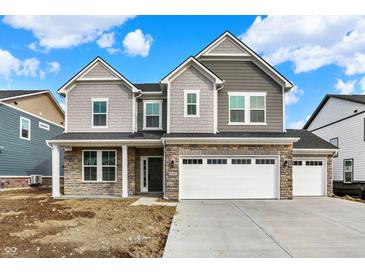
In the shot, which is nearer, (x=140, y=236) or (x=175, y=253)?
(x=175, y=253)

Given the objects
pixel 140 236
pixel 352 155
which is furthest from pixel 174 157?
pixel 352 155

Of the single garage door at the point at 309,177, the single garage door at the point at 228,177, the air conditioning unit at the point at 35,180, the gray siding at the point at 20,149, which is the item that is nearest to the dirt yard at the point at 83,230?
the single garage door at the point at 228,177

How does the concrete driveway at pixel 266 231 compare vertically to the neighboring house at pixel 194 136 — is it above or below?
below

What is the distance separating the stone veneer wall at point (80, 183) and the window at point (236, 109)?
588 cm

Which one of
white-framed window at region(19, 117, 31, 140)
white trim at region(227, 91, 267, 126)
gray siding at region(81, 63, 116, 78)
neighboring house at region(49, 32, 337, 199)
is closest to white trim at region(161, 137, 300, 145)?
neighboring house at region(49, 32, 337, 199)

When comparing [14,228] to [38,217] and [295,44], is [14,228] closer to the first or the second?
[38,217]

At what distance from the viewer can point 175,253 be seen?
6184mm

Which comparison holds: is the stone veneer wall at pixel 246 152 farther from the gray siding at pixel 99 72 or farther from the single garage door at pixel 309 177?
the gray siding at pixel 99 72

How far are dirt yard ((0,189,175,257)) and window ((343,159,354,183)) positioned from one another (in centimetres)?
1448

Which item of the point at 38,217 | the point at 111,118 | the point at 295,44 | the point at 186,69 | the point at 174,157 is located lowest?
the point at 38,217

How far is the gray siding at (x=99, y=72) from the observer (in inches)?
666

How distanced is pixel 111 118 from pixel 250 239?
11.2 m

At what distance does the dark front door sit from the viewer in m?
17.2

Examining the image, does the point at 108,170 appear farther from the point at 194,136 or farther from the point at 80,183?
the point at 194,136
